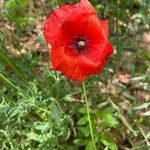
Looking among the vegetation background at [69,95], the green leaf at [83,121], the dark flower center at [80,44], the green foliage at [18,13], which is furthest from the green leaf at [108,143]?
the green foliage at [18,13]

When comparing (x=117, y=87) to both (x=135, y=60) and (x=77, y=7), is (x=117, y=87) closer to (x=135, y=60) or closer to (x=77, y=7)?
(x=135, y=60)

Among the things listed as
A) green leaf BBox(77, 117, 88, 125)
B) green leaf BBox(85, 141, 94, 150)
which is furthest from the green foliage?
green leaf BBox(85, 141, 94, 150)

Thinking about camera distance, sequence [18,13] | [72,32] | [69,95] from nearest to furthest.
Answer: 1. [72,32]
2. [69,95]
3. [18,13]

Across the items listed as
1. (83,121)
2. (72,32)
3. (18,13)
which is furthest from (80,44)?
(18,13)

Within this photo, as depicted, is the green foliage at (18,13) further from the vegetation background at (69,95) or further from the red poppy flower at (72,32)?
the red poppy flower at (72,32)

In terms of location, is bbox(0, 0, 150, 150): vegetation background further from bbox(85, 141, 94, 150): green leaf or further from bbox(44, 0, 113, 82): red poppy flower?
bbox(44, 0, 113, 82): red poppy flower

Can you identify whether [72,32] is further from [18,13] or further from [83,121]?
[18,13]
